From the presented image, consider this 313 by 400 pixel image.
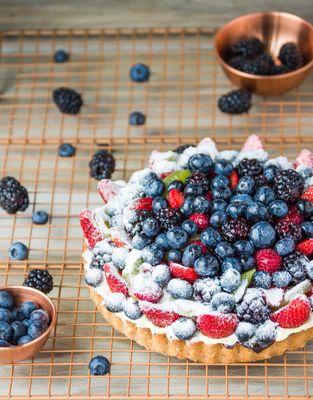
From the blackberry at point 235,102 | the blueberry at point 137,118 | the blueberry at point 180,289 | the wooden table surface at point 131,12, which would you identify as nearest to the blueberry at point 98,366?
the blueberry at point 180,289

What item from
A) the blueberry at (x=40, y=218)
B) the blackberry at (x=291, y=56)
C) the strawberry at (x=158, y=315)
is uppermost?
the blackberry at (x=291, y=56)

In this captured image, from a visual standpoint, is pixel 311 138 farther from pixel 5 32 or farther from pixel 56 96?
pixel 5 32

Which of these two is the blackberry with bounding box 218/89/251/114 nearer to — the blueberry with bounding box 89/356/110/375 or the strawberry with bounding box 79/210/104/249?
the strawberry with bounding box 79/210/104/249

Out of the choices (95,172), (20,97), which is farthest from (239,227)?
(20,97)

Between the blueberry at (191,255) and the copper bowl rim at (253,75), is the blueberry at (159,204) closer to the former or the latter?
the blueberry at (191,255)

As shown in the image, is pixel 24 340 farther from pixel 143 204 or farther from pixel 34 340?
pixel 143 204

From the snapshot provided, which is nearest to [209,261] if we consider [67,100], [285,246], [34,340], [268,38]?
[285,246]

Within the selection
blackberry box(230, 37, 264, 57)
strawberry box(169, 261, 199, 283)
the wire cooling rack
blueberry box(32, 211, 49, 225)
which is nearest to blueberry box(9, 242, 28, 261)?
the wire cooling rack
